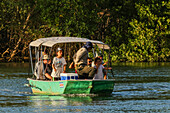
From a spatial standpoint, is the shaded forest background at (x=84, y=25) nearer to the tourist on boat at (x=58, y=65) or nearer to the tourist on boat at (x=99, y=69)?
the tourist on boat at (x=58, y=65)

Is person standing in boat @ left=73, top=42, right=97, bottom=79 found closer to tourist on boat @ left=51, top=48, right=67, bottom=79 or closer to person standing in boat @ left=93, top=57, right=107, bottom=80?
person standing in boat @ left=93, top=57, right=107, bottom=80

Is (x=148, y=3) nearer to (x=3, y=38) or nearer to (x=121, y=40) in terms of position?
(x=121, y=40)

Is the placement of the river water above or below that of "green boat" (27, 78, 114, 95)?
below

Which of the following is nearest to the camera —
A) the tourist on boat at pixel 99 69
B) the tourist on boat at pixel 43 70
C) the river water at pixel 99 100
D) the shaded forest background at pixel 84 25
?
the river water at pixel 99 100

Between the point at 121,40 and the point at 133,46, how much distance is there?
2.54 m

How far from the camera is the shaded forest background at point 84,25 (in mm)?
50281

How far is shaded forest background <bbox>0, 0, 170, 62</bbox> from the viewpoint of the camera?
1980 inches

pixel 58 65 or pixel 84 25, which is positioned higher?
pixel 84 25

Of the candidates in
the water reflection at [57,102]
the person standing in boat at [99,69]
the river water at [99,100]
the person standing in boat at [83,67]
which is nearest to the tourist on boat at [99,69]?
the person standing in boat at [99,69]

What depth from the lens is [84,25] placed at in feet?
167

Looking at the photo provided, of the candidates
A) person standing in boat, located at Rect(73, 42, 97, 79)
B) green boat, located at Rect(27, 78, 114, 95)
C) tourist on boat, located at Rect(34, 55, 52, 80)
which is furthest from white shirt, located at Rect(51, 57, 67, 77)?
green boat, located at Rect(27, 78, 114, 95)

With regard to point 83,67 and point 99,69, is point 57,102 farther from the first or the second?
point 99,69

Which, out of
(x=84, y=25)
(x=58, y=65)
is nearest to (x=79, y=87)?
(x=58, y=65)

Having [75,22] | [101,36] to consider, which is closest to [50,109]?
[75,22]
